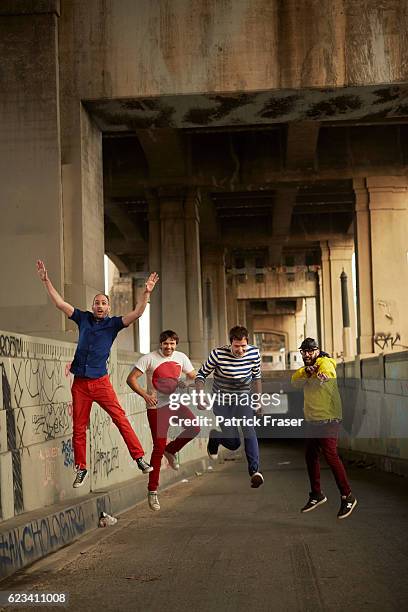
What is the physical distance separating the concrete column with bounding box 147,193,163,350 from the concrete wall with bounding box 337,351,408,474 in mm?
11199

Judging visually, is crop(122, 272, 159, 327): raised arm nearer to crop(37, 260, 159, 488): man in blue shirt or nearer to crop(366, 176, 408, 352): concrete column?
crop(37, 260, 159, 488): man in blue shirt

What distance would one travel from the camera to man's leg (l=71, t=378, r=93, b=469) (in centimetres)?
967

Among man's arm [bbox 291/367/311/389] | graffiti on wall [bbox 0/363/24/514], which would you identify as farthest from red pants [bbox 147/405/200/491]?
graffiti on wall [bbox 0/363/24/514]

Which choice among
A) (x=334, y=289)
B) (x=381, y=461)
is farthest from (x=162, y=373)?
(x=334, y=289)

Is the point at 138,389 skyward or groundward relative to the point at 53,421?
skyward

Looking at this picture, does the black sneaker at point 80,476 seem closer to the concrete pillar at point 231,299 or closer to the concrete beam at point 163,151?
the concrete beam at point 163,151

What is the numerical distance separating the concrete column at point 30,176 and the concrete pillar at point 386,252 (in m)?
21.8

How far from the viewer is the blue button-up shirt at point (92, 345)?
9.63 metres

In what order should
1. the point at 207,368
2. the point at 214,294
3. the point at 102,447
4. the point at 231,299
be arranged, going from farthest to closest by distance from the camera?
the point at 231,299, the point at 214,294, the point at 102,447, the point at 207,368

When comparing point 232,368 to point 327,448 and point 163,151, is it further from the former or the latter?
point 163,151

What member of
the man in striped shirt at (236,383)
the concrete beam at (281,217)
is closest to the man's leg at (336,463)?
the man in striped shirt at (236,383)

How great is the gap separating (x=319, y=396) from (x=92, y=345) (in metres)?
2.54

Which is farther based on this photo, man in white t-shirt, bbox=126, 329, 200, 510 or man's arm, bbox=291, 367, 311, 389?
man in white t-shirt, bbox=126, 329, 200, 510

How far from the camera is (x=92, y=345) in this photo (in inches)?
380
